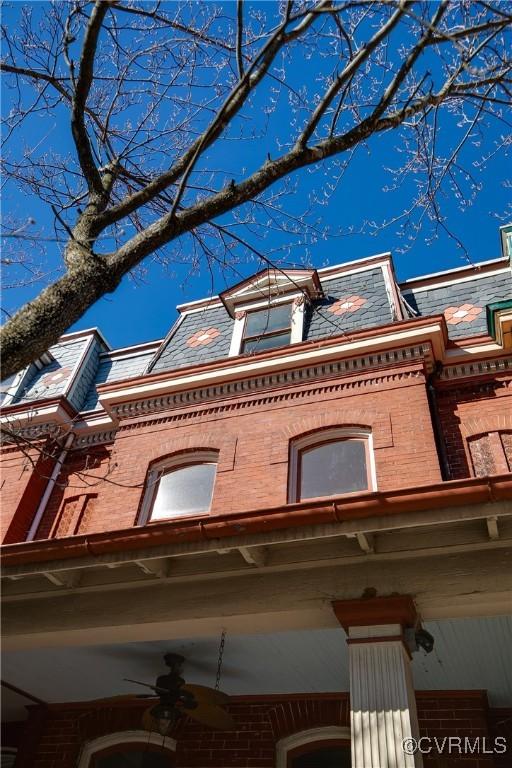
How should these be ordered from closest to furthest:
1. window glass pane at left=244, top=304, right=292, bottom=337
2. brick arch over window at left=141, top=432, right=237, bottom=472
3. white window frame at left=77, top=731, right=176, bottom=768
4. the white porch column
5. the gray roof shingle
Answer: the white porch column, white window frame at left=77, top=731, right=176, bottom=768, brick arch over window at left=141, top=432, right=237, bottom=472, the gray roof shingle, window glass pane at left=244, top=304, right=292, bottom=337

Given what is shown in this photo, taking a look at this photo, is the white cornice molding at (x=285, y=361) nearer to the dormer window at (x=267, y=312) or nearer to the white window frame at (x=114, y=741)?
the dormer window at (x=267, y=312)

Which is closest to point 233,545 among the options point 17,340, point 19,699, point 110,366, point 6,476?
point 17,340

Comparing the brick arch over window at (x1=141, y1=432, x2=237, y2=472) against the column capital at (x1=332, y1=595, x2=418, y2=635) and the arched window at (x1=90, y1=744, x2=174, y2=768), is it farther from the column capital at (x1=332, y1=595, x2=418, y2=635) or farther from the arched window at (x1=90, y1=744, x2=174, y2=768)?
the column capital at (x1=332, y1=595, x2=418, y2=635)

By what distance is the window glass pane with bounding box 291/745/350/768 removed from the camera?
6.66 meters

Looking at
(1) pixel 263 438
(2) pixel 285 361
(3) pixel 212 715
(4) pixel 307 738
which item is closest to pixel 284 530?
(3) pixel 212 715

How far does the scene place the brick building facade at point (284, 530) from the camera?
4.46 meters

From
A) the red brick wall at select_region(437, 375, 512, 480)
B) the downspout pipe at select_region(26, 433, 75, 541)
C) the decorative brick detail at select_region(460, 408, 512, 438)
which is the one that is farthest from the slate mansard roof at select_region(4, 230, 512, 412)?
the downspout pipe at select_region(26, 433, 75, 541)

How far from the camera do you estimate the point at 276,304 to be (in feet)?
36.1

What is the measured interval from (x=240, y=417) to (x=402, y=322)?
2.99 m

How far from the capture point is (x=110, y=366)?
13.6 metres

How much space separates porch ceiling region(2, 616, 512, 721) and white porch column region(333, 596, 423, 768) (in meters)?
1.16

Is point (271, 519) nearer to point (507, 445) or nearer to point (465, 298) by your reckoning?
point (507, 445)

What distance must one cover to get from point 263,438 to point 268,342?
245cm

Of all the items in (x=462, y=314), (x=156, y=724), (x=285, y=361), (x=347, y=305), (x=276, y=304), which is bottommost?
(x=156, y=724)
